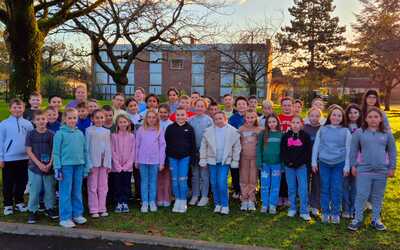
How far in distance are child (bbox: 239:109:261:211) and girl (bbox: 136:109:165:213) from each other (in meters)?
1.30

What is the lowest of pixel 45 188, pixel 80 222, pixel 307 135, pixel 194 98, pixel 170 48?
pixel 80 222

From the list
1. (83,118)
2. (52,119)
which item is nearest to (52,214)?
(52,119)

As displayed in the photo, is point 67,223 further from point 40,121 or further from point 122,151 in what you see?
point 40,121

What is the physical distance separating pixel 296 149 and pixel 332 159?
0.53 meters

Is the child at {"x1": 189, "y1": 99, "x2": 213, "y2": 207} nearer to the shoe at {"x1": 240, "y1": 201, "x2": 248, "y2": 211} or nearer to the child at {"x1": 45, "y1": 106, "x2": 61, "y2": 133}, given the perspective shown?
the shoe at {"x1": 240, "y1": 201, "x2": 248, "y2": 211}

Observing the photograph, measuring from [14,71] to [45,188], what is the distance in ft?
14.4

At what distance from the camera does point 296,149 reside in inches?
252

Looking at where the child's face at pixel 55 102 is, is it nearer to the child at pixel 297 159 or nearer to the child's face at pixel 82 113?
the child's face at pixel 82 113

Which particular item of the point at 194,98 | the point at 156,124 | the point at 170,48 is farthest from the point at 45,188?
the point at 170,48

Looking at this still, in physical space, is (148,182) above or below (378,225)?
above

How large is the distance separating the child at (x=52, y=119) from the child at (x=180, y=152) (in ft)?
5.69

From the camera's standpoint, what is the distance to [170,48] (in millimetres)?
22000

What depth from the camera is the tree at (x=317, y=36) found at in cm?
4922

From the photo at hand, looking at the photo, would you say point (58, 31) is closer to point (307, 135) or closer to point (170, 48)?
point (170, 48)
